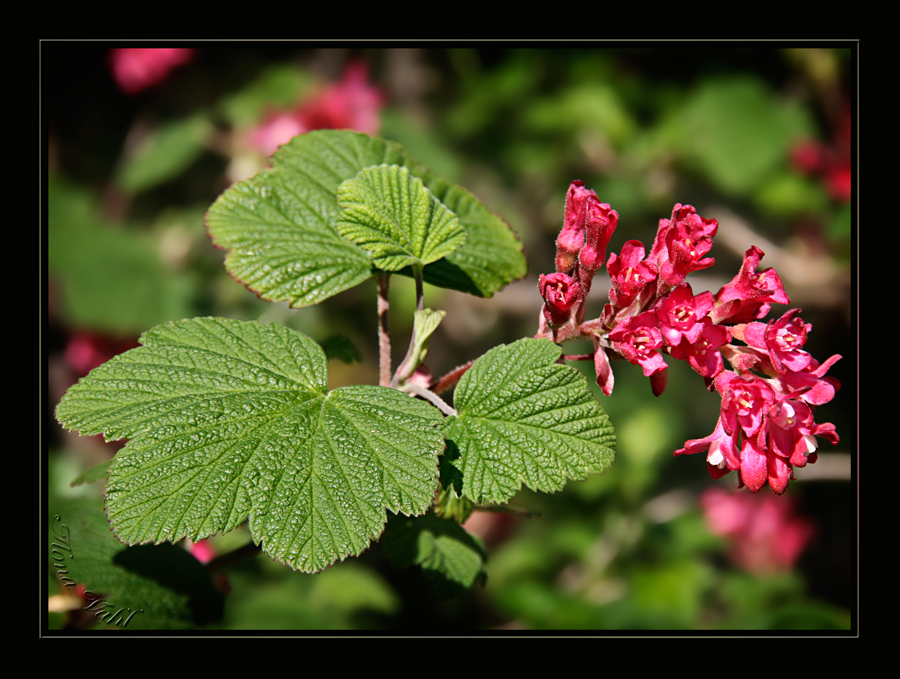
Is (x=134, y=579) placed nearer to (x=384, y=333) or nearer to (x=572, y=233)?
(x=384, y=333)

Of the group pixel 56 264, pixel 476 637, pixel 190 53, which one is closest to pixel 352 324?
pixel 56 264

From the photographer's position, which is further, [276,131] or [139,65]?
[139,65]

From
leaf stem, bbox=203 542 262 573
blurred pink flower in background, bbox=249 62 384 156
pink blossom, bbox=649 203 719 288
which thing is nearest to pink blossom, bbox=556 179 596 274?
pink blossom, bbox=649 203 719 288

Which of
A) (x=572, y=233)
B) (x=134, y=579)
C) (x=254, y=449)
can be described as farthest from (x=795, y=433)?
(x=134, y=579)

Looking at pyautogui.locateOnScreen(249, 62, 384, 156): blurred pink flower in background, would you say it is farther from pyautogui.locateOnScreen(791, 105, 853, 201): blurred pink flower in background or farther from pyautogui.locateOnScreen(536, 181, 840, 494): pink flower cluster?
pyautogui.locateOnScreen(536, 181, 840, 494): pink flower cluster

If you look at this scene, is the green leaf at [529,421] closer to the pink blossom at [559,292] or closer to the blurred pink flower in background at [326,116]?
the pink blossom at [559,292]

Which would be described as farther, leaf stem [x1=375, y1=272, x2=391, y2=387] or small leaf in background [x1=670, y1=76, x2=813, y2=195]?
small leaf in background [x1=670, y1=76, x2=813, y2=195]

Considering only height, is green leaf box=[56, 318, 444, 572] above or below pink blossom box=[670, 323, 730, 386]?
below
